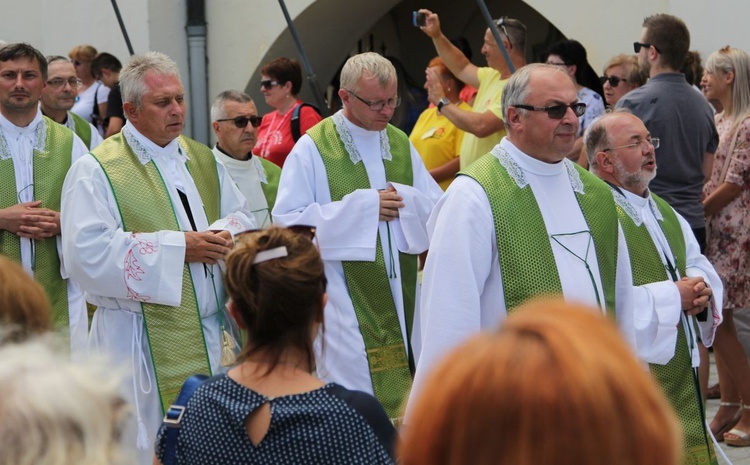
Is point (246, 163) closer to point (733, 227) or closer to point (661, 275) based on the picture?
point (733, 227)

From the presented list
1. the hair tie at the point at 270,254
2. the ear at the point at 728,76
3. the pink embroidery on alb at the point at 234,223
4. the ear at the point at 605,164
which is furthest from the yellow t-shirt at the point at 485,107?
the hair tie at the point at 270,254

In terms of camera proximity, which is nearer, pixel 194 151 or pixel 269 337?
pixel 269 337

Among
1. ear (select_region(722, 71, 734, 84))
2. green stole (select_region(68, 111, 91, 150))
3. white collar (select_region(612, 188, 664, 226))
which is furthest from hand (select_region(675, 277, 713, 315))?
green stole (select_region(68, 111, 91, 150))

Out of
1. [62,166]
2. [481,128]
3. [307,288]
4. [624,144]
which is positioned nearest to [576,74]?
[481,128]

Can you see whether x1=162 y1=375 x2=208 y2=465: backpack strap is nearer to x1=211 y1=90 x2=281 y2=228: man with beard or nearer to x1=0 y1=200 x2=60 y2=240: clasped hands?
x1=0 y1=200 x2=60 y2=240: clasped hands

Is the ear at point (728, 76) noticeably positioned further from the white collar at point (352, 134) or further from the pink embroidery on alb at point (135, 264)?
the pink embroidery on alb at point (135, 264)

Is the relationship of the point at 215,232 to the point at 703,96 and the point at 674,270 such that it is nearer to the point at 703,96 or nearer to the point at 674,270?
the point at 674,270

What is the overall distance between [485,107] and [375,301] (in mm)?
1957

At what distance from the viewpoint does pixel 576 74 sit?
7.59 metres

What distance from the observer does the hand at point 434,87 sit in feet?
24.2

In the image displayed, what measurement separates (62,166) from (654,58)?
Answer: 3.11 m

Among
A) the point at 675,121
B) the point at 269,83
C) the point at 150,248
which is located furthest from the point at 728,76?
the point at 150,248

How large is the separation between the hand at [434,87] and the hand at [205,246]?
9.18ft

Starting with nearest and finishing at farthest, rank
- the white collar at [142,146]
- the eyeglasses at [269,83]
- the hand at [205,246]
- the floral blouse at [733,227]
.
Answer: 1. the hand at [205,246]
2. the white collar at [142,146]
3. the floral blouse at [733,227]
4. the eyeglasses at [269,83]
